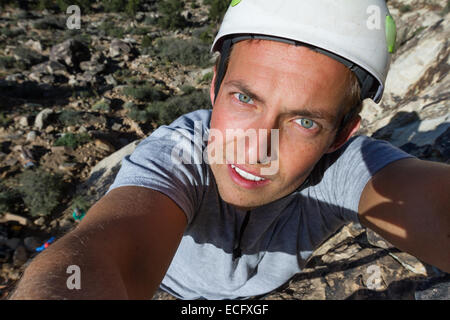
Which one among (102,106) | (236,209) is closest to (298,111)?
(236,209)

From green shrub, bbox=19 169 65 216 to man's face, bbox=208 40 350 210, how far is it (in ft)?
20.9

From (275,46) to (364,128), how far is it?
3.86 metres

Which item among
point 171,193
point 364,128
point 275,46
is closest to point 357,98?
point 275,46

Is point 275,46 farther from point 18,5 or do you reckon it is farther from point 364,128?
point 18,5

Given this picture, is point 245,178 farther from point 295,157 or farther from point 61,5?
point 61,5

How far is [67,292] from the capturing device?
0.84 metres

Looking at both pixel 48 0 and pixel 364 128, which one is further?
pixel 48 0

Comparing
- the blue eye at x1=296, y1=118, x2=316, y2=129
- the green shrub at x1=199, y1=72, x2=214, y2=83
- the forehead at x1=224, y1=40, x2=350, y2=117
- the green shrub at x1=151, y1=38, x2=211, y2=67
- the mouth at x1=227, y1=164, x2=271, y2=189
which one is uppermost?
the forehead at x1=224, y1=40, x2=350, y2=117

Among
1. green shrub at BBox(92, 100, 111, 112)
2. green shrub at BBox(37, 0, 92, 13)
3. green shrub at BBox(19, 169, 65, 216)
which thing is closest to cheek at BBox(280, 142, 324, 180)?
green shrub at BBox(19, 169, 65, 216)

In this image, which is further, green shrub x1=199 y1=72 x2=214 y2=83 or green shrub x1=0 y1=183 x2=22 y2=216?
green shrub x1=199 y1=72 x2=214 y2=83

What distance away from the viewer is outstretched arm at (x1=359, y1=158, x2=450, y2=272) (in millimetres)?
1271

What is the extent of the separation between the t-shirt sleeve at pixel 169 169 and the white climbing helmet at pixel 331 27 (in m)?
0.82

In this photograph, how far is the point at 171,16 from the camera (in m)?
21.7

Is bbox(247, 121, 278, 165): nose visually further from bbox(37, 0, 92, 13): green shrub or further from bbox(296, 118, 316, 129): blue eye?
→ bbox(37, 0, 92, 13): green shrub
